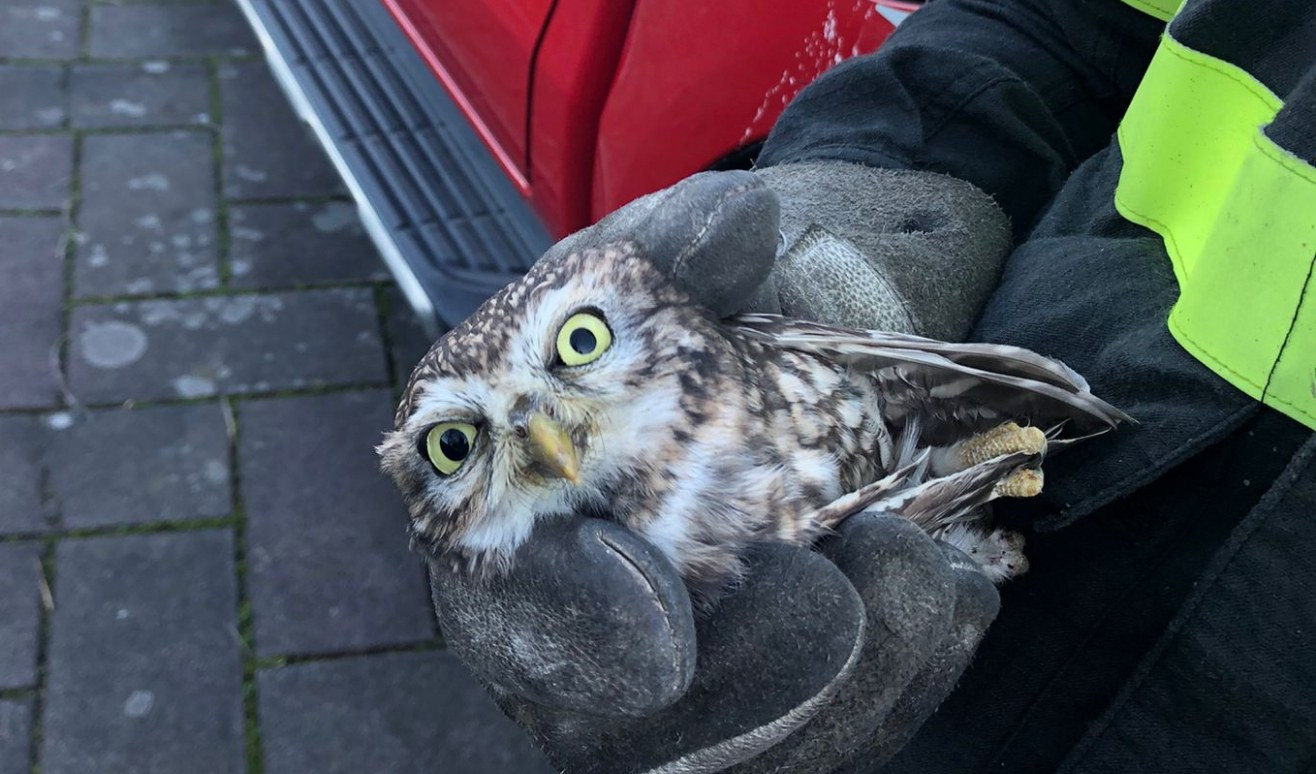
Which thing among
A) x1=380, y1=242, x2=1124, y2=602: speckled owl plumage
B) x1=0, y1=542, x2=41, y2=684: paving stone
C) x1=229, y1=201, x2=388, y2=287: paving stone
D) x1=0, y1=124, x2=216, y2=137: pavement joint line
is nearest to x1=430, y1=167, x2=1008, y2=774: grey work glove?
x1=380, y1=242, x2=1124, y2=602: speckled owl plumage

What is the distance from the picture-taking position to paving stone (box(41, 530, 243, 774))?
2574 mm

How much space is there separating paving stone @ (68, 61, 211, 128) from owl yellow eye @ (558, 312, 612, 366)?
3.54 m

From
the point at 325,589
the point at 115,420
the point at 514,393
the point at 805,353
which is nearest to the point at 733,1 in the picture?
the point at 805,353

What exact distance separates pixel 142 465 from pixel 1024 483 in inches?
102

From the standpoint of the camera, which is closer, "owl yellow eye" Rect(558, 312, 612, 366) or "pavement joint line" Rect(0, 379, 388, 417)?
"owl yellow eye" Rect(558, 312, 612, 366)

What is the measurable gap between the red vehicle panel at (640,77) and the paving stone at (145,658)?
1.31 m

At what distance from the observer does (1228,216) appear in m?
1.05

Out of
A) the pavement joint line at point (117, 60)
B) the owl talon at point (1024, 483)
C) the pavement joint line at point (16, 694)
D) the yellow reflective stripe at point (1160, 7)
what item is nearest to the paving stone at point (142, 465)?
the pavement joint line at point (16, 694)

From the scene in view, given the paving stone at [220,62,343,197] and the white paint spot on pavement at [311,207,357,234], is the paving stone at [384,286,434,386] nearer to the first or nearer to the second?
the white paint spot on pavement at [311,207,357,234]

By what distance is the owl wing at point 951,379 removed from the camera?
1.21 m

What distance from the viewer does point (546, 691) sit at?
1188mm

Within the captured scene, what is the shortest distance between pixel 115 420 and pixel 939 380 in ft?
8.58

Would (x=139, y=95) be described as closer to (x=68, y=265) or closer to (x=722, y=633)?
(x=68, y=265)

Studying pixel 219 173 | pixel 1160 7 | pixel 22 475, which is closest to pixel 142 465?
pixel 22 475
